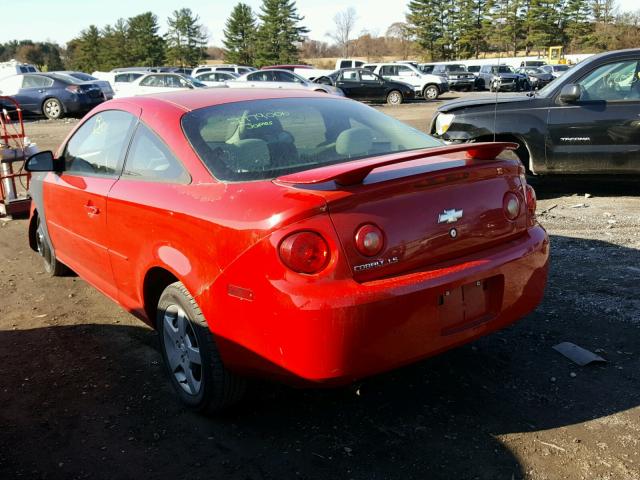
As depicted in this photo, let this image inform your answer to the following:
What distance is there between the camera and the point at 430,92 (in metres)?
32.2

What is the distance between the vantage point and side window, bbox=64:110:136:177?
379cm

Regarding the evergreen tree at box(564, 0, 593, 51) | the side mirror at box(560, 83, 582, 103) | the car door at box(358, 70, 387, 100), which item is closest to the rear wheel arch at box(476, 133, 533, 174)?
the side mirror at box(560, 83, 582, 103)

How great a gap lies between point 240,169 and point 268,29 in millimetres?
79231

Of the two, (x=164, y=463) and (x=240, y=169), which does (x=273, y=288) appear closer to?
(x=240, y=169)

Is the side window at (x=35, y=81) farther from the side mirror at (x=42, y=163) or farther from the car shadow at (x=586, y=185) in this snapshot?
the side mirror at (x=42, y=163)

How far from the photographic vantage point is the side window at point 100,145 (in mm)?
3789

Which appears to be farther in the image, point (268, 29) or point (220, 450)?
point (268, 29)

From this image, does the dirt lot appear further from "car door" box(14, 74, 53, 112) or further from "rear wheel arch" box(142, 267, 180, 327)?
"car door" box(14, 74, 53, 112)

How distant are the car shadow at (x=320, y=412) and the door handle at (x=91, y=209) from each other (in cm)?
88

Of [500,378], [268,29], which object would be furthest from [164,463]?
[268,29]

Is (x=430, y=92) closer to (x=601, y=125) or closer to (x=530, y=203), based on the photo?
(x=601, y=125)

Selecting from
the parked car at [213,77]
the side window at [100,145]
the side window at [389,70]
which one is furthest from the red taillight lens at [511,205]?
the side window at [389,70]

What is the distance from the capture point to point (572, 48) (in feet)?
245

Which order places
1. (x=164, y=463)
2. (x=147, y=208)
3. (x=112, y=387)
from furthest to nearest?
(x=112, y=387) → (x=147, y=208) → (x=164, y=463)
